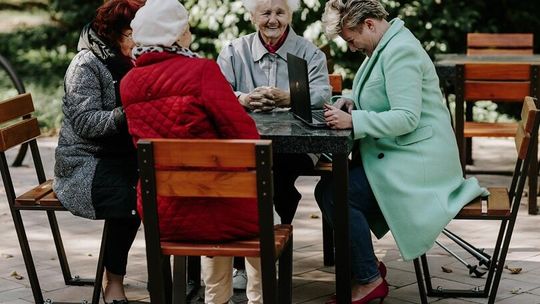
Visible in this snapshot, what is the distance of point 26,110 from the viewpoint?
5.38m

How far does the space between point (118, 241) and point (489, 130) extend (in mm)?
3776

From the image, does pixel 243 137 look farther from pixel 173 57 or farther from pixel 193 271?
pixel 193 271

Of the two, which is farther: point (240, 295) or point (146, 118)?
point (240, 295)

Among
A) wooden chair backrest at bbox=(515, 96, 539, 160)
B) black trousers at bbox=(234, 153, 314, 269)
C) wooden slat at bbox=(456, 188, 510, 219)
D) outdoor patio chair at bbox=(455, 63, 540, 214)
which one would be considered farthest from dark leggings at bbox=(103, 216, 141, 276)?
outdoor patio chair at bbox=(455, 63, 540, 214)

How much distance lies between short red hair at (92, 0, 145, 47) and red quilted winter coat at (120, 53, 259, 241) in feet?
2.66

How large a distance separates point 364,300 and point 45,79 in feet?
31.6

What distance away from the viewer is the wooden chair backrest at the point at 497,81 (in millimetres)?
7605

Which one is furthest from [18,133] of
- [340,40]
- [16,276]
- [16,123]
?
[340,40]

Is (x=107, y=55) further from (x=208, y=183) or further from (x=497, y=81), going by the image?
(x=497, y=81)

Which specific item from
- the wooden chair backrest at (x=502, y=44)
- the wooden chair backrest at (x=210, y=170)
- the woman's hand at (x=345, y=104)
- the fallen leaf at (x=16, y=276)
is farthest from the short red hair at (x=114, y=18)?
the wooden chair backrest at (x=502, y=44)

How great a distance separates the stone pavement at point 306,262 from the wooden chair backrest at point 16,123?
0.82 meters

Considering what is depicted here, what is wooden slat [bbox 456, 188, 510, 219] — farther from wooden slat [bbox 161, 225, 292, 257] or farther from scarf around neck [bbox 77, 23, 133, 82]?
scarf around neck [bbox 77, 23, 133, 82]

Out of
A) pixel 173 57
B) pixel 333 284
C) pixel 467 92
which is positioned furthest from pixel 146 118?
pixel 467 92

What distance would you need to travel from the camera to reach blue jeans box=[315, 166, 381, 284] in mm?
4910
